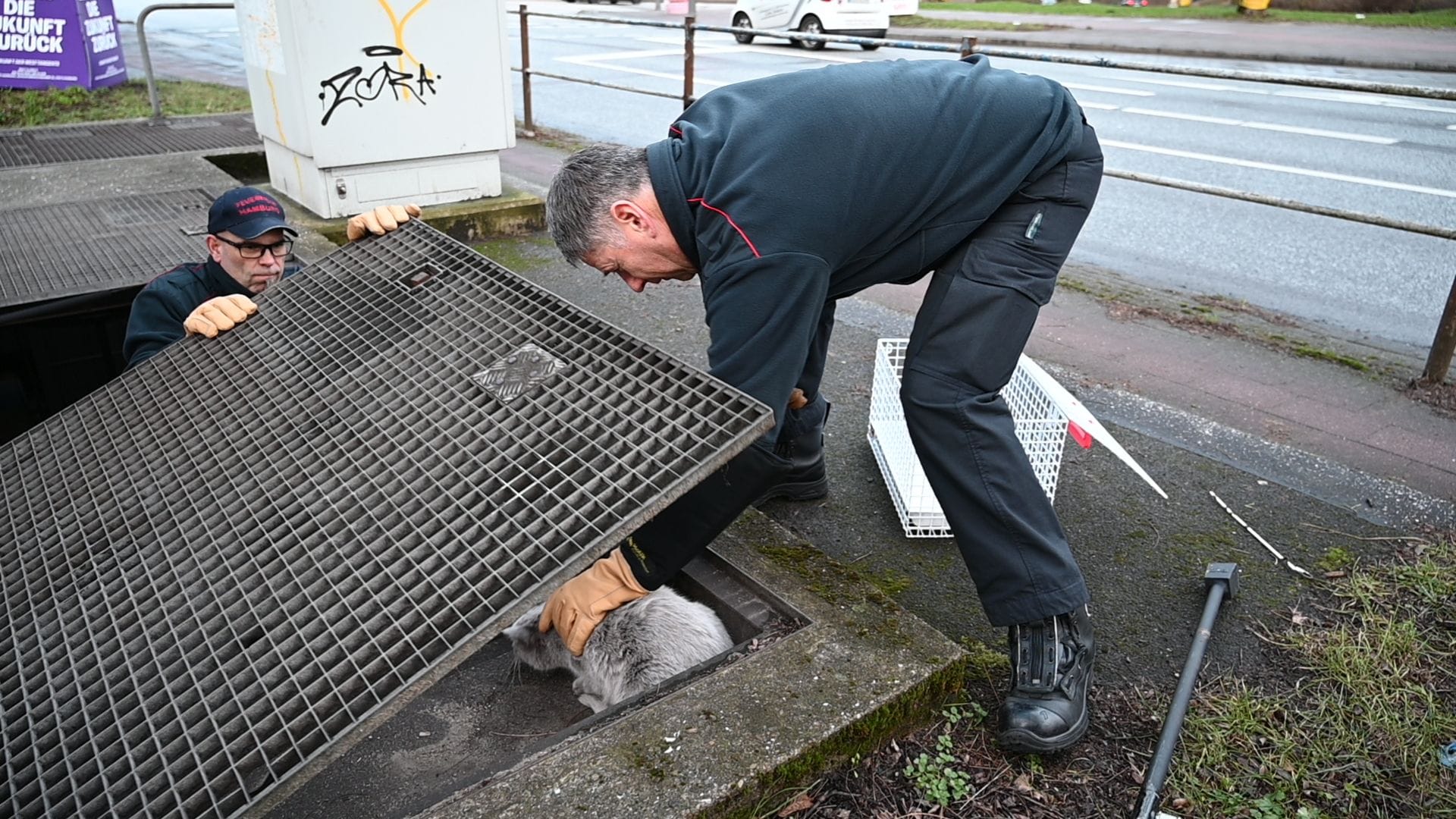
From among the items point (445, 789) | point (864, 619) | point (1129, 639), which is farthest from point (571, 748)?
point (1129, 639)

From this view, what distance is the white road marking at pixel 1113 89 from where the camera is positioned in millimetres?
12801

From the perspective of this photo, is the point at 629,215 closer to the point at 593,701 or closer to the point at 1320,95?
the point at 593,701

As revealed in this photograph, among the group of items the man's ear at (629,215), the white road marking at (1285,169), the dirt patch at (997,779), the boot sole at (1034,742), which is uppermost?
the man's ear at (629,215)

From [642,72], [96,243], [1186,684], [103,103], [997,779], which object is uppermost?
Result: [96,243]

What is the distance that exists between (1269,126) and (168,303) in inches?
443

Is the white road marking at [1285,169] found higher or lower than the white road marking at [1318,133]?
higher

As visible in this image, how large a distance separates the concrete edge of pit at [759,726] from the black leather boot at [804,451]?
71cm

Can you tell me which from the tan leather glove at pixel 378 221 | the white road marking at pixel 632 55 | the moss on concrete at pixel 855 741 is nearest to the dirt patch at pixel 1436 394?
the moss on concrete at pixel 855 741

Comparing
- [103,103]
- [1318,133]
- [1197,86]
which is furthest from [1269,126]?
[103,103]

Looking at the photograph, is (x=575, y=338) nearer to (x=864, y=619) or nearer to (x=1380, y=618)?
(x=864, y=619)

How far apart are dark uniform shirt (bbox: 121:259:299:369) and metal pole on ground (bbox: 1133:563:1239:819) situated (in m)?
2.61

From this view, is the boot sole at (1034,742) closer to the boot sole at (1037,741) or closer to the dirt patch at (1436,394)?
the boot sole at (1037,741)

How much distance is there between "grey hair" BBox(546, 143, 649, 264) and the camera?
205 cm

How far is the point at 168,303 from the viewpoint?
2.95 meters
